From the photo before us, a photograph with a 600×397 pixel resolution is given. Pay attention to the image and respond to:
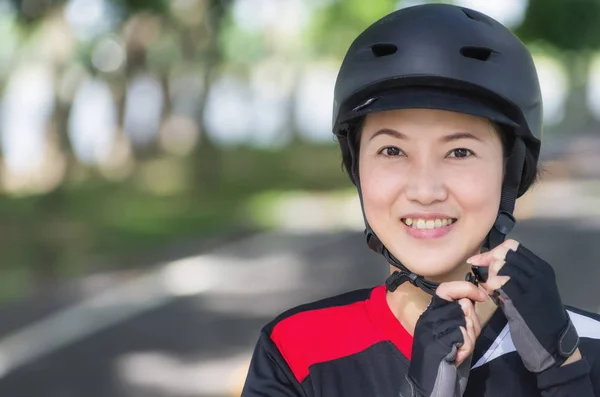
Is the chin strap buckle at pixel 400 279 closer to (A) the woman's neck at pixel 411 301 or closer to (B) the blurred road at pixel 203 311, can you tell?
(A) the woman's neck at pixel 411 301

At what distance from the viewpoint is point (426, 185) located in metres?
2.61

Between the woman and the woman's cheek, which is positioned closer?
the woman

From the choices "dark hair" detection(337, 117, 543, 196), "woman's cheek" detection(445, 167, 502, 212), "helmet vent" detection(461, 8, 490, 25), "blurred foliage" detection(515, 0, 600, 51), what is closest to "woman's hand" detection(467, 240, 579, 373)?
"woman's cheek" detection(445, 167, 502, 212)

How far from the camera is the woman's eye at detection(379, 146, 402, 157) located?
8.92ft

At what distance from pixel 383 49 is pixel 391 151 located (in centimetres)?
29

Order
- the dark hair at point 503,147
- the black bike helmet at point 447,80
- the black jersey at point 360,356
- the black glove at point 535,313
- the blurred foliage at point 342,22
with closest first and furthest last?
the black glove at point 535,313, the black jersey at point 360,356, the black bike helmet at point 447,80, the dark hair at point 503,147, the blurred foliage at point 342,22

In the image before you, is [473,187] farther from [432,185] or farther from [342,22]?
[342,22]

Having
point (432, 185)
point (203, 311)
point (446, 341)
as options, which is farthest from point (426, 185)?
point (203, 311)

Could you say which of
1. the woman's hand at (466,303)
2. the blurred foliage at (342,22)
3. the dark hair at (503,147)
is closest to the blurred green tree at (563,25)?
the blurred foliage at (342,22)

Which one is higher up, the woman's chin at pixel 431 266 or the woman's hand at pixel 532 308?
the woman's chin at pixel 431 266

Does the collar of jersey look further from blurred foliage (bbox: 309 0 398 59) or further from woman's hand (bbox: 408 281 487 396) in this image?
blurred foliage (bbox: 309 0 398 59)

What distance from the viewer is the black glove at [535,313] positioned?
2410mm

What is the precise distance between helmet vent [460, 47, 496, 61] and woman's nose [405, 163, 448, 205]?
0.33 meters

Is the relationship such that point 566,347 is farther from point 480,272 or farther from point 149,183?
point 149,183
